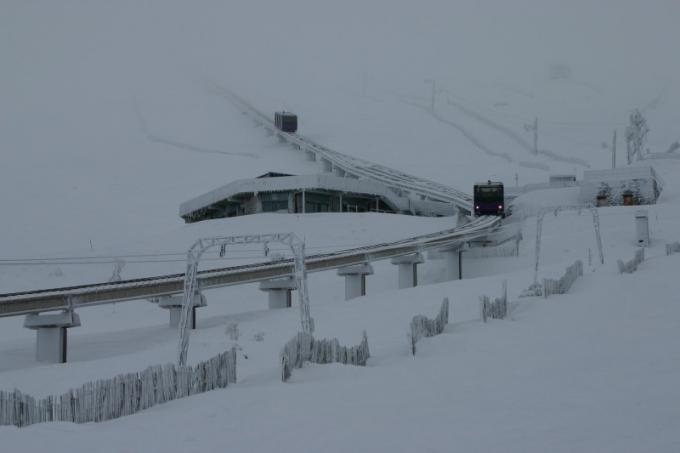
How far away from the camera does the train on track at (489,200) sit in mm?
62375

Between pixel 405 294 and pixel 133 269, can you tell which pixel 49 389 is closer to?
pixel 405 294

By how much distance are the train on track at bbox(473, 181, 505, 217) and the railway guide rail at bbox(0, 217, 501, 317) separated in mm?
11760

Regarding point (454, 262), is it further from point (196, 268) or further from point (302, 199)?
point (196, 268)

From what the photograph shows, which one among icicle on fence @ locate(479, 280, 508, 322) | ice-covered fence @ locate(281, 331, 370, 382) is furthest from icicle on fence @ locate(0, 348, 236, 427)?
icicle on fence @ locate(479, 280, 508, 322)

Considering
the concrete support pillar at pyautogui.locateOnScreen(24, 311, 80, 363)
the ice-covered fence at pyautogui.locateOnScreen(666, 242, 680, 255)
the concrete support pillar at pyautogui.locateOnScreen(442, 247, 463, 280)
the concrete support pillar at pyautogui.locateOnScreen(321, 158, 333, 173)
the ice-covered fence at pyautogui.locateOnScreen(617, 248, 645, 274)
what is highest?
the concrete support pillar at pyautogui.locateOnScreen(321, 158, 333, 173)

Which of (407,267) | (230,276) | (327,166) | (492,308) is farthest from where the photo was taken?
(327,166)

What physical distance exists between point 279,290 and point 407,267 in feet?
34.7

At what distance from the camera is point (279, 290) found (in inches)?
1439

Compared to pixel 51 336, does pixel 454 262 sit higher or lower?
higher

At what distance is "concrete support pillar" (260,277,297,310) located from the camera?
3619 cm

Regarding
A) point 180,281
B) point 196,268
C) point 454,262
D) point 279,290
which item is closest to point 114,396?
point 196,268

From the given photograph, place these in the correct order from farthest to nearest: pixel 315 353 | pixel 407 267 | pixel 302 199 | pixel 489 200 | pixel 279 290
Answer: pixel 302 199 → pixel 489 200 → pixel 407 267 → pixel 279 290 → pixel 315 353

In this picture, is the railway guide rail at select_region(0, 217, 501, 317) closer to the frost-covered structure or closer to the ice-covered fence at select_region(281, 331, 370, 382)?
the ice-covered fence at select_region(281, 331, 370, 382)

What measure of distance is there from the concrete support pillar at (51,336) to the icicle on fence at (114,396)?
46.7 ft
